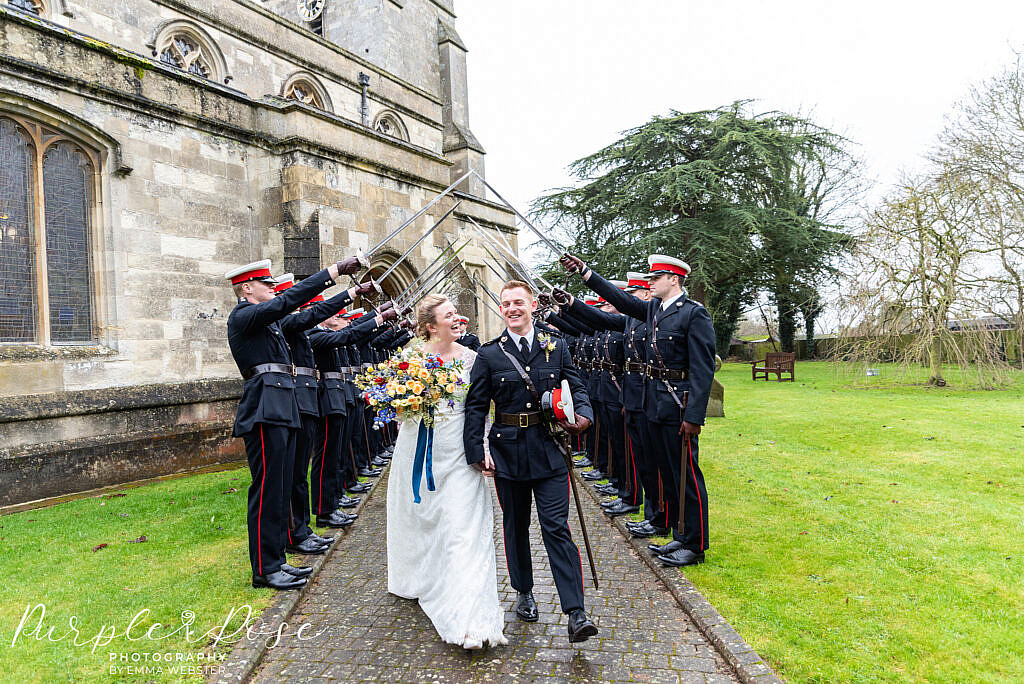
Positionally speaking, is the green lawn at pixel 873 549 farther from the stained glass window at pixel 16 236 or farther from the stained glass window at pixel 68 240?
the stained glass window at pixel 16 236

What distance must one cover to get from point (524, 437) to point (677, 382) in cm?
179

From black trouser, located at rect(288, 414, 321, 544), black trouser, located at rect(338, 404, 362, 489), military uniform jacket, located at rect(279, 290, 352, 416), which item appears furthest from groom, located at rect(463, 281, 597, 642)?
black trouser, located at rect(338, 404, 362, 489)

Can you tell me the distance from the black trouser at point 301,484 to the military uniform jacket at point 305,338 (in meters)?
0.18

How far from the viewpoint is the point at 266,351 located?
5.05m

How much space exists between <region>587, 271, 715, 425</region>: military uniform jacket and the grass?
3.24 meters

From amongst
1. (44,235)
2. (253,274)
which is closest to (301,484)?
(253,274)

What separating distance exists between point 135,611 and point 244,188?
6784mm

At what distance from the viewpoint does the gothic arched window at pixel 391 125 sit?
731 inches

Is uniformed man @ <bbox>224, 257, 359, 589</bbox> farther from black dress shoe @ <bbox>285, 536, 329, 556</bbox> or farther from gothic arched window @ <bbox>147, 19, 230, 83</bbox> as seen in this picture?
gothic arched window @ <bbox>147, 19, 230, 83</bbox>

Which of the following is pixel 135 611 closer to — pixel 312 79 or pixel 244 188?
pixel 244 188

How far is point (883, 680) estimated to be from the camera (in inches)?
131

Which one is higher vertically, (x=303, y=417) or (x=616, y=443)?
(x=303, y=417)

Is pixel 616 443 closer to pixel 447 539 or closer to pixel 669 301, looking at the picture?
pixel 669 301

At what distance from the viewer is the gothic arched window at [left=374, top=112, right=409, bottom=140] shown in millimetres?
18578
